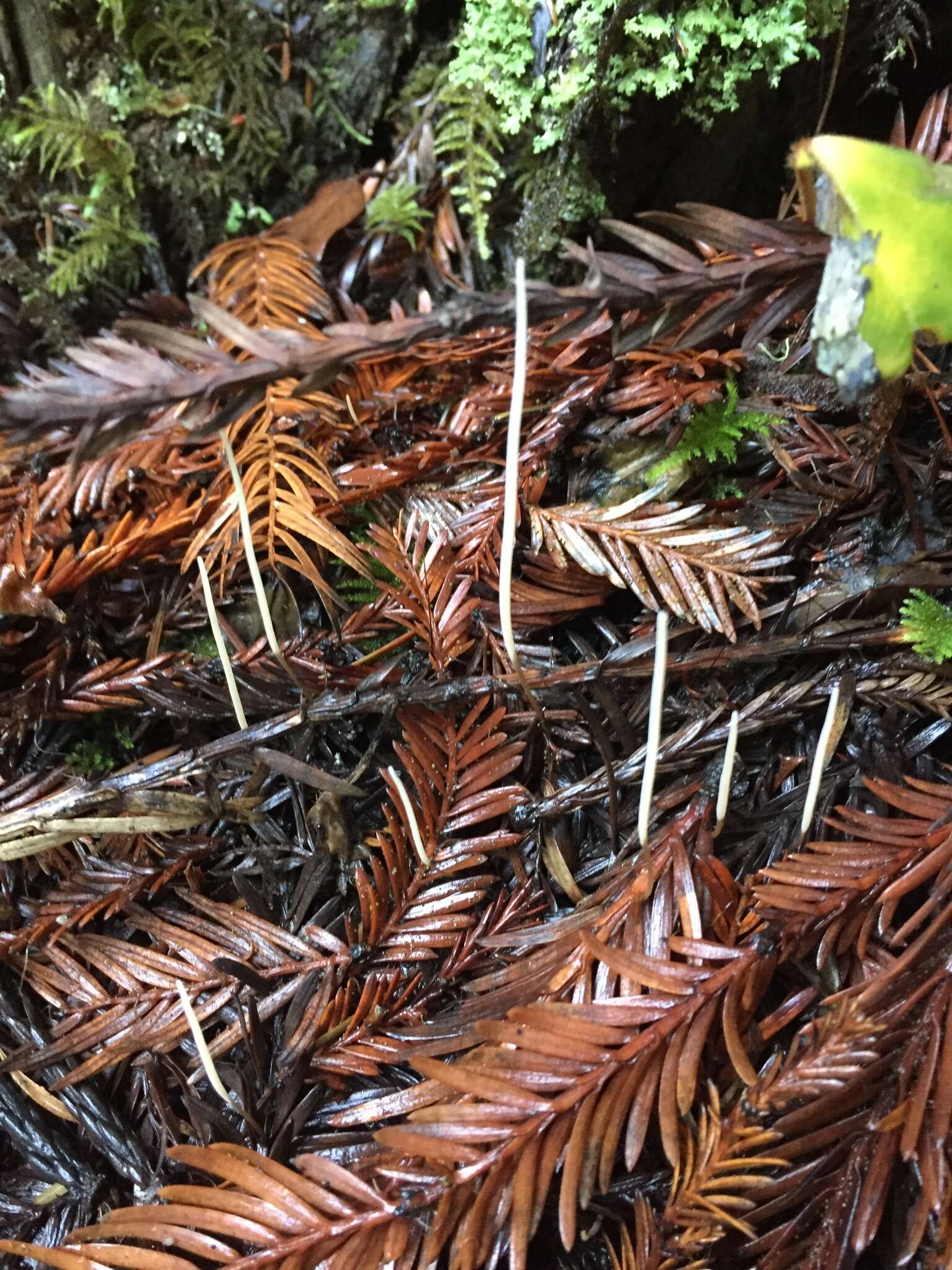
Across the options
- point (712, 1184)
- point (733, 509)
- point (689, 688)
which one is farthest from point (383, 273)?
point (712, 1184)

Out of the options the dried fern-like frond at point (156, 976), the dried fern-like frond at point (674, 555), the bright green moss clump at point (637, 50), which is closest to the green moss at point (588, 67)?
the bright green moss clump at point (637, 50)

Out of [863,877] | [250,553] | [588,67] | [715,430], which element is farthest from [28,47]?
[863,877]

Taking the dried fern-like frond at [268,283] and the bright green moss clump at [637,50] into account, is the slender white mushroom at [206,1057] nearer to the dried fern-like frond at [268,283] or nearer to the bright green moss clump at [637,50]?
the dried fern-like frond at [268,283]

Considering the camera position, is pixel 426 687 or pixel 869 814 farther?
pixel 426 687

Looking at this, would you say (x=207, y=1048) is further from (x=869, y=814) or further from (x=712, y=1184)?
(x=869, y=814)

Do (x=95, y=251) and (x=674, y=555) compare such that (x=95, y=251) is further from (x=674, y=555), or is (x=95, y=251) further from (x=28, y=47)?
(x=674, y=555)

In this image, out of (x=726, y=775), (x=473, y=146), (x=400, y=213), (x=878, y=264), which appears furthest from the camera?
(x=400, y=213)

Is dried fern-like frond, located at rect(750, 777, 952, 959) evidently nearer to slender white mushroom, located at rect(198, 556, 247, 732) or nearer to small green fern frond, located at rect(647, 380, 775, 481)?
small green fern frond, located at rect(647, 380, 775, 481)
